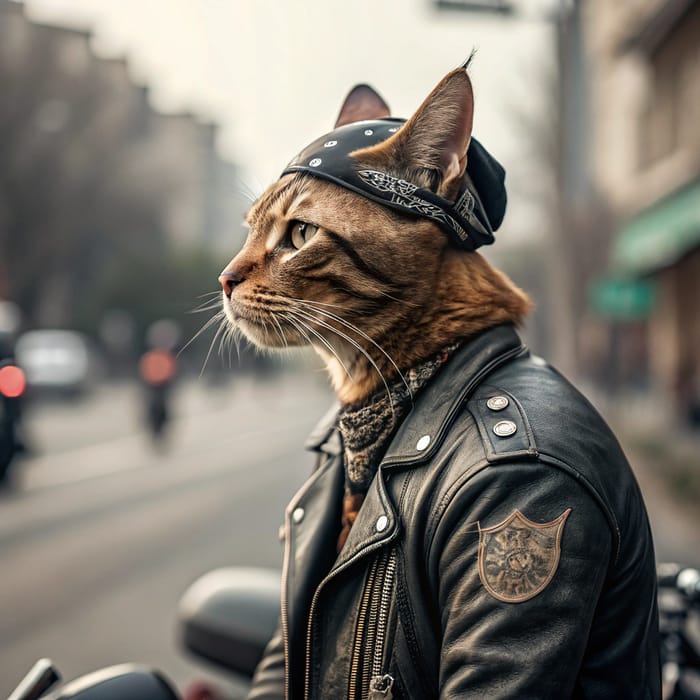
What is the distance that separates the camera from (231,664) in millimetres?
2084

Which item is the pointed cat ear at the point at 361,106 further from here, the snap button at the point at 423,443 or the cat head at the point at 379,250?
the snap button at the point at 423,443

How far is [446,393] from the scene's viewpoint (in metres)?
1.51


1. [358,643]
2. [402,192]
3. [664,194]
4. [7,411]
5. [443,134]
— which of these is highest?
[664,194]

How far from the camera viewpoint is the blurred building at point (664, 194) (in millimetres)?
15289

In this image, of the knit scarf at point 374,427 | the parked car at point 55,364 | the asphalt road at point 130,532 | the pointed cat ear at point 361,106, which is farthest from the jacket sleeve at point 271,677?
the parked car at point 55,364

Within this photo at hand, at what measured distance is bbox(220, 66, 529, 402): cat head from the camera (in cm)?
155

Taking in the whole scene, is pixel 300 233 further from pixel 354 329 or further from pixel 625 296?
pixel 625 296

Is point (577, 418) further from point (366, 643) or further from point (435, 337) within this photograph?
point (366, 643)

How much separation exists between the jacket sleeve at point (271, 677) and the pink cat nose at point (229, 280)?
735 millimetres

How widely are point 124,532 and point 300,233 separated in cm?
684

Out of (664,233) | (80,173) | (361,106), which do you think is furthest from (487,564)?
(80,173)

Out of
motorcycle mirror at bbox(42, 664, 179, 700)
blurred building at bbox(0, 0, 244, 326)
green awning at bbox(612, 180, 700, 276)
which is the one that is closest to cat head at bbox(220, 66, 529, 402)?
motorcycle mirror at bbox(42, 664, 179, 700)

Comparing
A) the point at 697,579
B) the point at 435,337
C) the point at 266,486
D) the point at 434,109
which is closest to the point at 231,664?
the point at 435,337

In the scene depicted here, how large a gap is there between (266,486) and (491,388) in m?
9.43
